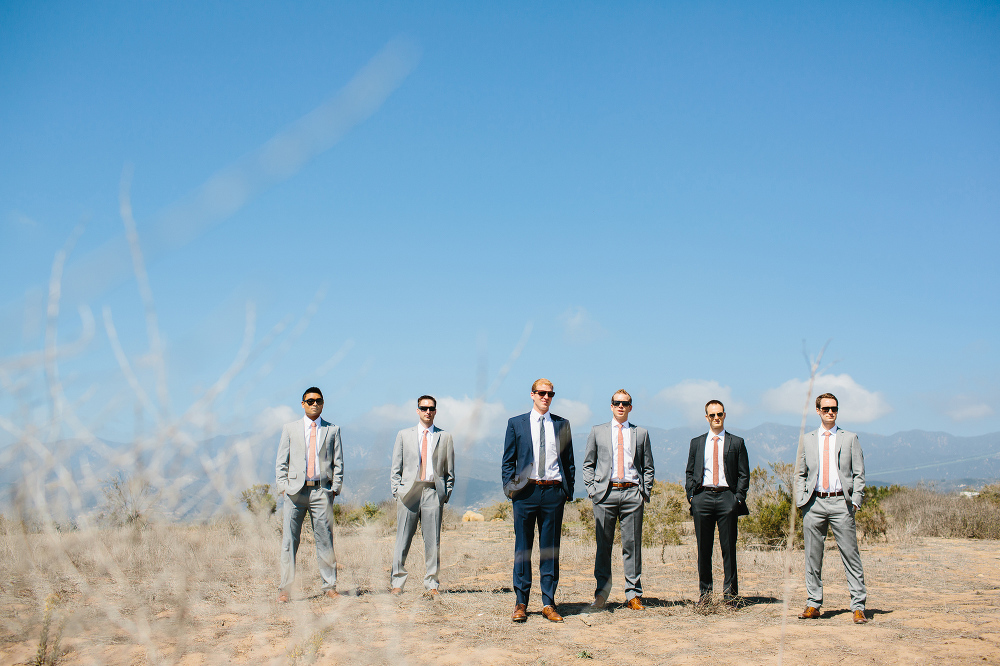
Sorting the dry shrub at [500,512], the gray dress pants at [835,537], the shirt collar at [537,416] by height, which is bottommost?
the dry shrub at [500,512]

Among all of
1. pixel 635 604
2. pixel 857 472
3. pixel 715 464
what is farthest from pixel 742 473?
pixel 635 604

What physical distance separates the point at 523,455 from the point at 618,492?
4.09 feet

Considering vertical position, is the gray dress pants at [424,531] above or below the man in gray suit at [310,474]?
below

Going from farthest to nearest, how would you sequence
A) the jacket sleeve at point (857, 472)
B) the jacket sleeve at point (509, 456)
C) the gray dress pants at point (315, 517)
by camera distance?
the gray dress pants at point (315, 517) < the jacket sleeve at point (857, 472) < the jacket sleeve at point (509, 456)

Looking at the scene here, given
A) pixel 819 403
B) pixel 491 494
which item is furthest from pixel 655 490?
pixel 491 494

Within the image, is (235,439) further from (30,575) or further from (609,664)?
(609,664)

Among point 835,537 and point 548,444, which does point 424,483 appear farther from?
point 835,537

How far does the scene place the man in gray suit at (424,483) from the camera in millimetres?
7336

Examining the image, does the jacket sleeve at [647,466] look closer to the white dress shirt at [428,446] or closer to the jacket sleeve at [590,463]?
the jacket sleeve at [590,463]

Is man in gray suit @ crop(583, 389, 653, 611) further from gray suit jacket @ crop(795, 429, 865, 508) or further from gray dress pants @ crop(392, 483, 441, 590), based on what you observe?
gray dress pants @ crop(392, 483, 441, 590)

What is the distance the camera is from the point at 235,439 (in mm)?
1581

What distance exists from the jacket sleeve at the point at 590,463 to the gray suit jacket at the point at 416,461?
1.43m

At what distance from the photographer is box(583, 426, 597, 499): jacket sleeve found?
718 centimetres

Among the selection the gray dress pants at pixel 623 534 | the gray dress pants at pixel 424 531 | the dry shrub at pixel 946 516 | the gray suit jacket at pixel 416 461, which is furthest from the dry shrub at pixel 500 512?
the gray dress pants at pixel 623 534
